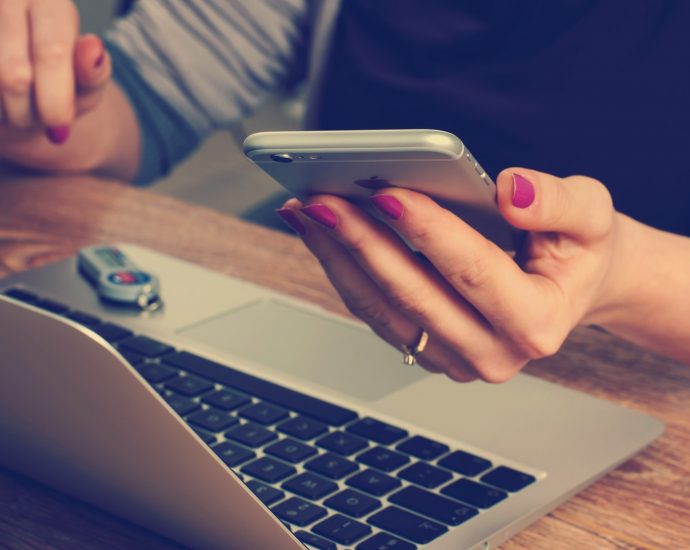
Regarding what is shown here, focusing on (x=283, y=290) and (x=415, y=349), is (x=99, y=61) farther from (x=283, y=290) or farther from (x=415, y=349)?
(x=415, y=349)

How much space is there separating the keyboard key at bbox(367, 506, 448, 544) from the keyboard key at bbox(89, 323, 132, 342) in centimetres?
22

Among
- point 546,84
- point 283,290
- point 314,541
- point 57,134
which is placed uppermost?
point 546,84

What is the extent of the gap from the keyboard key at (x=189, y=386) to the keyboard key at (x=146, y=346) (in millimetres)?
36

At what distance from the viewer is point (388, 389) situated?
57 cm

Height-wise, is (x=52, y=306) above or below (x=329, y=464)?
above

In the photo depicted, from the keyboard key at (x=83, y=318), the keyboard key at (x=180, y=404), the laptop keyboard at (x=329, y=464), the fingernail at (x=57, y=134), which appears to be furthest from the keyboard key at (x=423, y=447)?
the fingernail at (x=57, y=134)

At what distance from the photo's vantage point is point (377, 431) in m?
0.51

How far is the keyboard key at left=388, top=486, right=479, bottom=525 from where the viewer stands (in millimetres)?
442

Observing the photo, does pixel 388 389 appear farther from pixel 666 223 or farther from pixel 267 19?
pixel 267 19

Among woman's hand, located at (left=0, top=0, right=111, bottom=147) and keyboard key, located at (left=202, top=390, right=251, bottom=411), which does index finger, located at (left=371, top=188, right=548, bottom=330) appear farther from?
woman's hand, located at (left=0, top=0, right=111, bottom=147)

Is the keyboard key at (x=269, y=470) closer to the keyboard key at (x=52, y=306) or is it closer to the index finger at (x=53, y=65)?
the keyboard key at (x=52, y=306)

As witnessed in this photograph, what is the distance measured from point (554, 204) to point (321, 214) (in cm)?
10

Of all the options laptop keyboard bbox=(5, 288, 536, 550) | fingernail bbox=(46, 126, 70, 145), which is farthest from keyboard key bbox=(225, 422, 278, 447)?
fingernail bbox=(46, 126, 70, 145)

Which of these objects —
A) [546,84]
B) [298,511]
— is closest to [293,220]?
[298,511]
